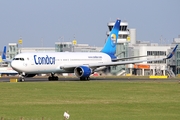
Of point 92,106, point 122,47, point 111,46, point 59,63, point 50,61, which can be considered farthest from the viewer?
point 122,47

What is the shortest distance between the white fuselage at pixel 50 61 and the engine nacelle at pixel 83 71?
36.7 inches

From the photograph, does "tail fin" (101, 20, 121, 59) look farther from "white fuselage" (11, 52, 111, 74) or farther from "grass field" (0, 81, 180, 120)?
"grass field" (0, 81, 180, 120)

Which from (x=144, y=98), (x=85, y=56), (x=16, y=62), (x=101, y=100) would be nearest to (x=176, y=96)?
(x=144, y=98)

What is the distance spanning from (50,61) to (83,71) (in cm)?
461

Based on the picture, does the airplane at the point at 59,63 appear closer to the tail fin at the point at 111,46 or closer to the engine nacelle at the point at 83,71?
the engine nacelle at the point at 83,71

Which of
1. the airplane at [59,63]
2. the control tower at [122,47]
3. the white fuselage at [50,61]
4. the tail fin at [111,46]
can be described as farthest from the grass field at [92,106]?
the control tower at [122,47]

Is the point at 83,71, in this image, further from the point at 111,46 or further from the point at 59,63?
the point at 111,46

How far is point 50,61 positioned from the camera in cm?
7819

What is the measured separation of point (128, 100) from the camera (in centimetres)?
4309

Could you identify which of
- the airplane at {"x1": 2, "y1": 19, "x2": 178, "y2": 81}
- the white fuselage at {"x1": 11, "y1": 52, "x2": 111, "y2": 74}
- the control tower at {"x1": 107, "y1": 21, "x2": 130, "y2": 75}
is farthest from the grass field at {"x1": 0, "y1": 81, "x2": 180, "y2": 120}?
the control tower at {"x1": 107, "y1": 21, "x2": 130, "y2": 75}

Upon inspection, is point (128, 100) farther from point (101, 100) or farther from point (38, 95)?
point (38, 95)

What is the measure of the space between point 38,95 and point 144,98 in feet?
28.9

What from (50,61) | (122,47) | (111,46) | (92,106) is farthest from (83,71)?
(122,47)

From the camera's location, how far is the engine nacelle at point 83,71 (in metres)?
78.1
